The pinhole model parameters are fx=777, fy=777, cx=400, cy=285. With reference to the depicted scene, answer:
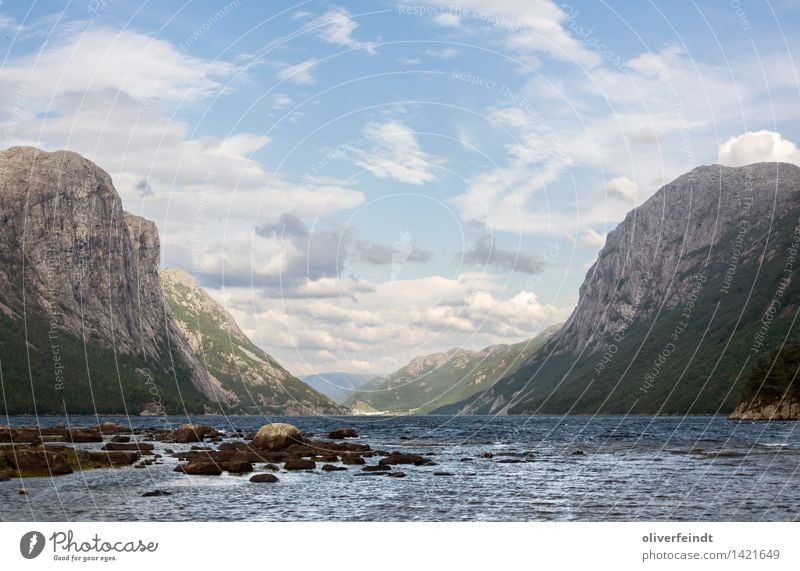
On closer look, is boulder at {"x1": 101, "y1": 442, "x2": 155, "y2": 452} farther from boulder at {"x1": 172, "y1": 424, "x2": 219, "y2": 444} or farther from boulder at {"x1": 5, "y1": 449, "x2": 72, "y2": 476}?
boulder at {"x1": 5, "y1": 449, "x2": 72, "y2": 476}

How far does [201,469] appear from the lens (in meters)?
63.6

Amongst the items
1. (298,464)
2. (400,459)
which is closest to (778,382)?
(400,459)

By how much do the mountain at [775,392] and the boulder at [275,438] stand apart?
12394cm

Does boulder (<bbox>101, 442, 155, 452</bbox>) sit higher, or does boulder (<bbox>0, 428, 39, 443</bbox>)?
boulder (<bbox>0, 428, 39, 443</bbox>)

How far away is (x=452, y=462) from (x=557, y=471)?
13.7m

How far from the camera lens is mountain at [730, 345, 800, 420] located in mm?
174875

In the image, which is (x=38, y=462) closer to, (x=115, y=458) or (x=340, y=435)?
(x=115, y=458)

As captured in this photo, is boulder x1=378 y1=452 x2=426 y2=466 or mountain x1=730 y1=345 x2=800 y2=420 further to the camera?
mountain x1=730 y1=345 x2=800 y2=420

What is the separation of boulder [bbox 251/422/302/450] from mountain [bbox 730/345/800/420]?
124m

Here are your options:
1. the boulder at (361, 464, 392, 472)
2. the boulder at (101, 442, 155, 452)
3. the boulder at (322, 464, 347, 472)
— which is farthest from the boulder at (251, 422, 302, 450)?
the boulder at (361, 464, 392, 472)
